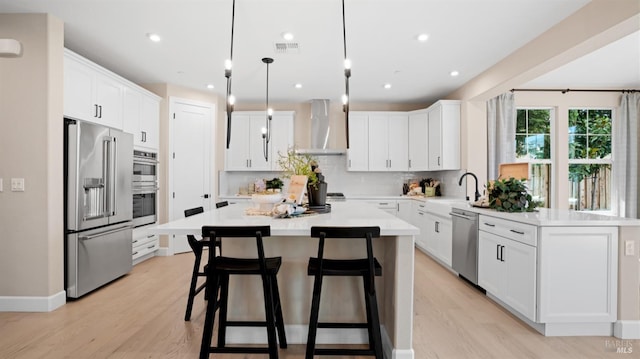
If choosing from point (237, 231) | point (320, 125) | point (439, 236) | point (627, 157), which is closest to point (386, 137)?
point (320, 125)

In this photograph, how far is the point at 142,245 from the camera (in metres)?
4.65

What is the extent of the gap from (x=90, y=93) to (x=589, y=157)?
753cm

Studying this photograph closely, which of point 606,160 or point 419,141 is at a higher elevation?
point 419,141

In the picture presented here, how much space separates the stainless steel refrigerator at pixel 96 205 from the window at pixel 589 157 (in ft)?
22.7

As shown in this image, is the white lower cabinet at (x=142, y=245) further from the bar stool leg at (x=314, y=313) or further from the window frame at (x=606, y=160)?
the window frame at (x=606, y=160)

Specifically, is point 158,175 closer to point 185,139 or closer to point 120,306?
point 185,139

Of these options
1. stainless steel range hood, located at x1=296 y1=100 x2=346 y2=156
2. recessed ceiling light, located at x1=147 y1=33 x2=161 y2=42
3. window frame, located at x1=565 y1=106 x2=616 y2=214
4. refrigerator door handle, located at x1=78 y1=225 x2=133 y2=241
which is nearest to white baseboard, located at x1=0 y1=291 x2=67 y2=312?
refrigerator door handle, located at x1=78 y1=225 x2=133 y2=241

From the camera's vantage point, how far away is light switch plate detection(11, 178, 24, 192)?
298cm

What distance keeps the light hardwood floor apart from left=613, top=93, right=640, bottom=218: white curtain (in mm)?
3889

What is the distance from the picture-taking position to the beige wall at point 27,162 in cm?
297

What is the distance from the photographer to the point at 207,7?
9.47ft

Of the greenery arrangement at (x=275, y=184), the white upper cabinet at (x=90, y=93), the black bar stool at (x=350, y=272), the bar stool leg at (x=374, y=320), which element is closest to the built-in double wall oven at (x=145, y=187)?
the white upper cabinet at (x=90, y=93)

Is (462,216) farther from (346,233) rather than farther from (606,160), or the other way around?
(606,160)

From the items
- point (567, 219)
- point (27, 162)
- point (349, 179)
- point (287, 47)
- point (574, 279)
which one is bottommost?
point (574, 279)
